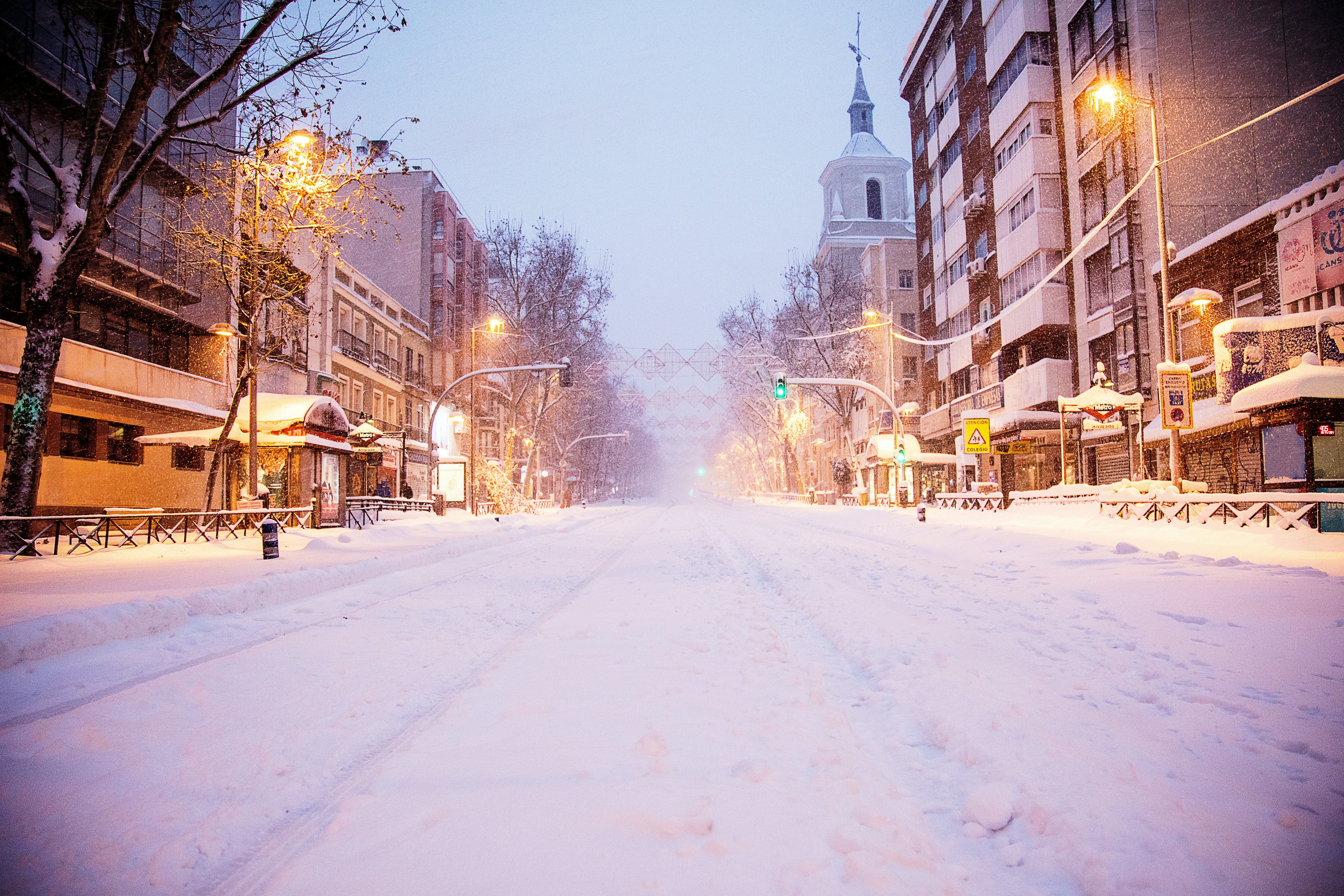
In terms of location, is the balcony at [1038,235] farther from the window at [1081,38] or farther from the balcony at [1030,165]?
the window at [1081,38]

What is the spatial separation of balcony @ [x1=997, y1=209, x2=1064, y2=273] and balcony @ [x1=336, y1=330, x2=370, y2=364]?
3090 centimetres

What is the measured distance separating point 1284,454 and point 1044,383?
1381 centimetres

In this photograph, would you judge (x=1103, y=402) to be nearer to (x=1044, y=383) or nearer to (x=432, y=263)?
(x=1044, y=383)

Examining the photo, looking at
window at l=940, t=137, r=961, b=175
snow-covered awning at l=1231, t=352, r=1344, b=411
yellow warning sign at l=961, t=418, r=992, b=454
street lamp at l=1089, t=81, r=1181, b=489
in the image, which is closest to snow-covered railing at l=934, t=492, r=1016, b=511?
yellow warning sign at l=961, t=418, r=992, b=454

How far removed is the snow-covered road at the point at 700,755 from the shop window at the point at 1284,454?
9925 millimetres

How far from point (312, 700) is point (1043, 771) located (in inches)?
156

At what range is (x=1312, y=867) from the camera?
2.26 meters

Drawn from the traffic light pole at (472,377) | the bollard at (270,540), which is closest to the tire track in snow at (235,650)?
the bollard at (270,540)

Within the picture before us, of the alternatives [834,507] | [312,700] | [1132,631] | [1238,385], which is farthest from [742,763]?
[834,507]

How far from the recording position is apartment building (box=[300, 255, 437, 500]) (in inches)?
1235

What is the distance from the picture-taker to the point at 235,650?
570 centimetres

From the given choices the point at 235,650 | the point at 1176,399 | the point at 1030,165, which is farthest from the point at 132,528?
the point at 1030,165

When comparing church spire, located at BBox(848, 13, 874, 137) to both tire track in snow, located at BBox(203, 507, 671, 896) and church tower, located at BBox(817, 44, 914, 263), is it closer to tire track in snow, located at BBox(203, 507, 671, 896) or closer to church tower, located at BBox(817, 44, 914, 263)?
church tower, located at BBox(817, 44, 914, 263)

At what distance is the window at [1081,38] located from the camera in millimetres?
25688
